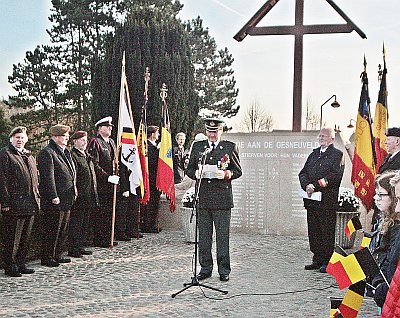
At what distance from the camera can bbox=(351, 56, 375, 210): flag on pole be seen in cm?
855

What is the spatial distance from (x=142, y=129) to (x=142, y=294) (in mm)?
4585

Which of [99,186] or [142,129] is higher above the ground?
[142,129]

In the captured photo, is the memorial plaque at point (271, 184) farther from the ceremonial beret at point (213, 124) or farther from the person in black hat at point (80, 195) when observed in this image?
the ceremonial beret at point (213, 124)

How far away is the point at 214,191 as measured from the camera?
22.2 ft

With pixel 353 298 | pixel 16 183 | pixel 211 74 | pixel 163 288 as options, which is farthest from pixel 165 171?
pixel 211 74

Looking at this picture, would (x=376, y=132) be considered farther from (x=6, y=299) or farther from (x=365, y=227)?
(x=6, y=299)

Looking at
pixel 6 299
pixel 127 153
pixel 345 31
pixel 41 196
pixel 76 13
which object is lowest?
pixel 6 299

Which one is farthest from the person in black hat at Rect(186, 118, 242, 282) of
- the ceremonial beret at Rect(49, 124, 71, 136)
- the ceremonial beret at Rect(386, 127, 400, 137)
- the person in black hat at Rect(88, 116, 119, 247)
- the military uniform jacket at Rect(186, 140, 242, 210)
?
the person in black hat at Rect(88, 116, 119, 247)

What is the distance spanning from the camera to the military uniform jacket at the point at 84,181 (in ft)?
27.1

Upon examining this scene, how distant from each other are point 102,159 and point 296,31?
13.6 feet

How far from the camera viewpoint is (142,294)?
6.10 meters

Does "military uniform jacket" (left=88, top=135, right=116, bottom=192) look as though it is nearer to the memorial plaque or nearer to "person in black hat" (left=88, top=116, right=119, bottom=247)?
"person in black hat" (left=88, top=116, right=119, bottom=247)

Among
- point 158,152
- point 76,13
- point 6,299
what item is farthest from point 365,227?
point 76,13

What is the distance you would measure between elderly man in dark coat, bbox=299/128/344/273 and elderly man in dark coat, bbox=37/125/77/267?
314cm
